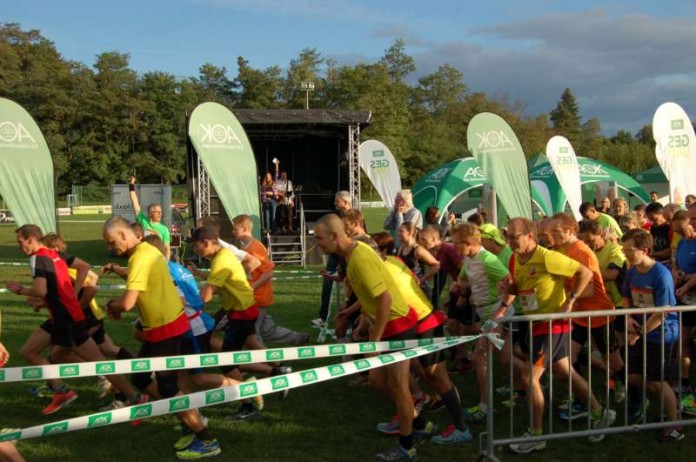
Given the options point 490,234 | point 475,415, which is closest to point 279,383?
point 475,415

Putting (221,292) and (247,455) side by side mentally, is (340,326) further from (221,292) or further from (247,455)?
(247,455)

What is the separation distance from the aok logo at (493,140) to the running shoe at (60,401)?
8.85 meters

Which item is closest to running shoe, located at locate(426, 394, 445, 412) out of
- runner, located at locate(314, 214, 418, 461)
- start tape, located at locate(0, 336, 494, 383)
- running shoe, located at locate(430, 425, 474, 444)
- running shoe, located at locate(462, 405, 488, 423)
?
running shoe, located at locate(462, 405, 488, 423)

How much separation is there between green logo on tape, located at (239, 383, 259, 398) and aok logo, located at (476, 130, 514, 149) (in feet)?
30.7

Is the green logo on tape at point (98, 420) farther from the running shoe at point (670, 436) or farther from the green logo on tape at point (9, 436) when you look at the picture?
A: the running shoe at point (670, 436)

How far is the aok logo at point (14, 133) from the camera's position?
10.8 metres

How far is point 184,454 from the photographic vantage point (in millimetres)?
4715

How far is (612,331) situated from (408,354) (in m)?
2.26

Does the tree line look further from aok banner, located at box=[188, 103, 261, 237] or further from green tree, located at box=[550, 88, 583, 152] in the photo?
aok banner, located at box=[188, 103, 261, 237]

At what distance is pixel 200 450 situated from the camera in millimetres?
4734

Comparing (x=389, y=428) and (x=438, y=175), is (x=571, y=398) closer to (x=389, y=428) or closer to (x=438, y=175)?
(x=389, y=428)

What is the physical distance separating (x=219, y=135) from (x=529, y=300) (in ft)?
28.0

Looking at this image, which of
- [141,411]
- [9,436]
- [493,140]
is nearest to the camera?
[9,436]

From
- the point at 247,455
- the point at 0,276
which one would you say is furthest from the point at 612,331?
the point at 0,276
